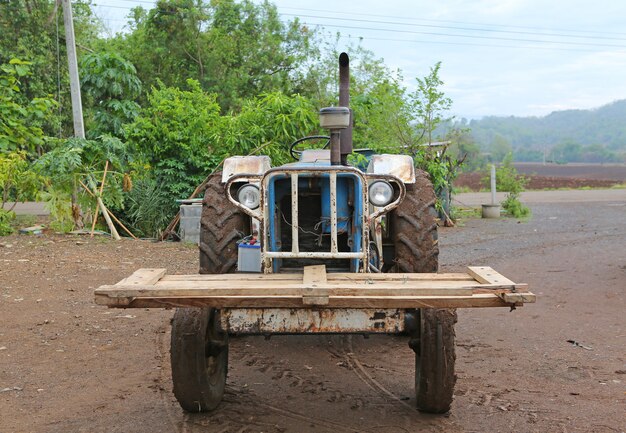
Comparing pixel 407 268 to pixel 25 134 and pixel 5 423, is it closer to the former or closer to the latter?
pixel 5 423

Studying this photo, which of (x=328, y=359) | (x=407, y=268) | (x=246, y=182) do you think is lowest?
(x=328, y=359)

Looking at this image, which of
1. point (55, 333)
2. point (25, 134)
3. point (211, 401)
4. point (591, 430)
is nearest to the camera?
point (591, 430)

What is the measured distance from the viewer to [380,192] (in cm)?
516

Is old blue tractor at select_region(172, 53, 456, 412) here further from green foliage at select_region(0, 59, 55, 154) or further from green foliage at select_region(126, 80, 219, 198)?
green foliage at select_region(0, 59, 55, 154)

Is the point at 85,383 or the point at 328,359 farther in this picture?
the point at 328,359

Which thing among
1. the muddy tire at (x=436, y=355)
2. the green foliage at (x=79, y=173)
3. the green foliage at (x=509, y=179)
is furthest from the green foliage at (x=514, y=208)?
the muddy tire at (x=436, y=355)

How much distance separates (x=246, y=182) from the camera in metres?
5.56

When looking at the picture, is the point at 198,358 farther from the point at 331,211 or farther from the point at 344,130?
the point at 344,130

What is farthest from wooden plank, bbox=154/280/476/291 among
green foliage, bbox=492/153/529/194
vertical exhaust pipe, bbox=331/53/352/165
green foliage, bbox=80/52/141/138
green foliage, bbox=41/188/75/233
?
green foliage, bbox=492/153/529/194

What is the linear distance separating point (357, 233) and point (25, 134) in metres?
12.2

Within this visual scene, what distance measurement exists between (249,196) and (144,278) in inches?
62.5

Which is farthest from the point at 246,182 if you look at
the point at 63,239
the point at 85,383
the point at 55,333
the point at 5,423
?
the point at 63,239

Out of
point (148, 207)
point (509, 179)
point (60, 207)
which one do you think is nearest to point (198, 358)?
point (148, 207)

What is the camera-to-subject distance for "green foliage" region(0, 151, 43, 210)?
14422mm
